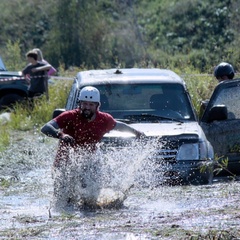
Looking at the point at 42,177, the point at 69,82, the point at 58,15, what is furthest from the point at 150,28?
the point at 42,177

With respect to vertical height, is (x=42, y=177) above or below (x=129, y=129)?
below

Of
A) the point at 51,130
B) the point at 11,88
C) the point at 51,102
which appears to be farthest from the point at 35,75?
the point at 51,130

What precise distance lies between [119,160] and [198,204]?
1523 mm

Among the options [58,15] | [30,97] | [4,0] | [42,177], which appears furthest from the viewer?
[4,0]

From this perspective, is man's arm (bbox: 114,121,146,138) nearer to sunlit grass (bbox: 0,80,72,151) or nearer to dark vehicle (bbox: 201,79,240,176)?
dark vehicle (bbox: 201,79,240,176)

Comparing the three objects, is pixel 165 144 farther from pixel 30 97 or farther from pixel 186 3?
pixel 186 3

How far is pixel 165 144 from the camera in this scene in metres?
10.2

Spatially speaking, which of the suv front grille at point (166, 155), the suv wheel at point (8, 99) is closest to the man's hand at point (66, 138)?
the suv front grille at point (166, 155)

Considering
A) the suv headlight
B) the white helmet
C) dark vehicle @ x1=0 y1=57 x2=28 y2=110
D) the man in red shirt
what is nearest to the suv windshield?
the suv headlight

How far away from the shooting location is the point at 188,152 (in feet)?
33.6

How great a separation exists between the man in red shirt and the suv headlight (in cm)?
107

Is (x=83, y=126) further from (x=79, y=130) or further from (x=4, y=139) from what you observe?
(x=4, y=139)

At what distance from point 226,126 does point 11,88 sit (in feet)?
33.5

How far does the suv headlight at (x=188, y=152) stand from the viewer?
10.2 meters
